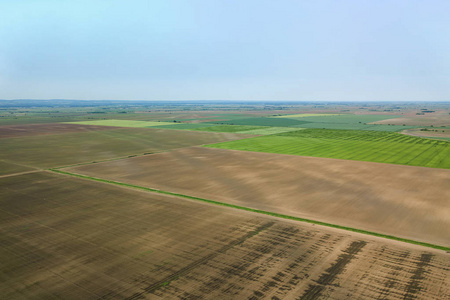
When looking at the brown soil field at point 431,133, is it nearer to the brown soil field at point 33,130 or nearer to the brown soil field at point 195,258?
the brown soil field at point 195,258

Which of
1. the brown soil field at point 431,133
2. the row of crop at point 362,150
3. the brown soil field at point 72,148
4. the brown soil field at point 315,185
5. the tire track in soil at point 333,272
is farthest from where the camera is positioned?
the brown soil field at point 431,133

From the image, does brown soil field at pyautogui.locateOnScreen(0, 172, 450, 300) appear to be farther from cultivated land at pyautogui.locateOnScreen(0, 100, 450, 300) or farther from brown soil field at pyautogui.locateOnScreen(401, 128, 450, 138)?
brown soil field at pyautogui.locateOnScreen(401, 128, 450, 138)

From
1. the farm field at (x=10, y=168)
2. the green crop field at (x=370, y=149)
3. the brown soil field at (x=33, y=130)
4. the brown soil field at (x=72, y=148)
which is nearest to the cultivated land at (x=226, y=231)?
the farm field at (x=10, y=168)

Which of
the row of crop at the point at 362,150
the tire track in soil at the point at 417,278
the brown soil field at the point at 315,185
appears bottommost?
the tire track in soil at the point at 417,278

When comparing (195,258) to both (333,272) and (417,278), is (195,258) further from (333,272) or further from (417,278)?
(417,278)

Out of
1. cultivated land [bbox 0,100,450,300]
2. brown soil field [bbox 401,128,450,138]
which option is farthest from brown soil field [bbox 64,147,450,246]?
brown soil field [bbox 401,128,450,138]
